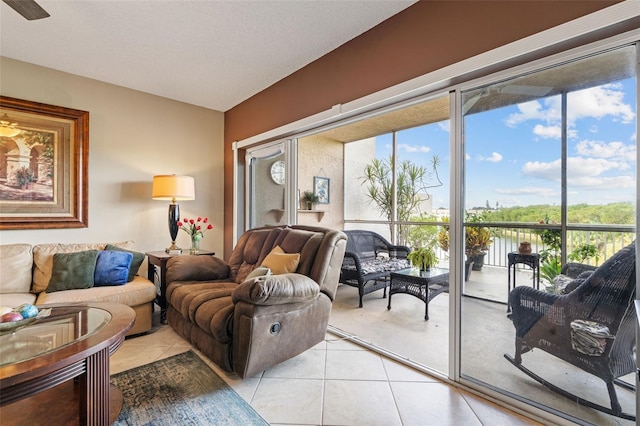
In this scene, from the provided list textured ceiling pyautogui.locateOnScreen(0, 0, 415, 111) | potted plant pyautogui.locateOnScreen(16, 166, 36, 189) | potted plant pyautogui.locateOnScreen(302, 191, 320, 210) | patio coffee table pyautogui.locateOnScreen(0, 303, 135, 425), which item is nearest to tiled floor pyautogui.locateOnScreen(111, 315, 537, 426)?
patio coffee table pyautogui.locateOnScreen(0, 303, 135, 425)

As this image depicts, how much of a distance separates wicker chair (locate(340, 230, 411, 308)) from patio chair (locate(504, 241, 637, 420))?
6.75 feet

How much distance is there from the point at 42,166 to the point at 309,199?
3536 mm

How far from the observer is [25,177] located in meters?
Result: 3.02

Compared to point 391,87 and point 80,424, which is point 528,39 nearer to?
point 391,87

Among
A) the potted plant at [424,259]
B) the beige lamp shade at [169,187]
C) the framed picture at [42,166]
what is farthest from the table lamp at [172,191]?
the potted plant at [424,259]

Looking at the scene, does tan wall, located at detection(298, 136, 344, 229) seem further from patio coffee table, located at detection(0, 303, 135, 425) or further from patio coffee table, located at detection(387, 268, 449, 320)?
patio coffee table, located at detection(0, 303, 135, 425)

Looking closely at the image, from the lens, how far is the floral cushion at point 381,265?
386 cm

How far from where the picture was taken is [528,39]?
165cm

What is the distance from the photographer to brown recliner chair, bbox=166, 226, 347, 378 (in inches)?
75.9

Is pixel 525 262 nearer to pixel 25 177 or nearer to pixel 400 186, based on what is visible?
pixel 400 186

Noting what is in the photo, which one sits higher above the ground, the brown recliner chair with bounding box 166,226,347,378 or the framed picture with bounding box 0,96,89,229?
the framed picture with bounding box 0,96,89,229

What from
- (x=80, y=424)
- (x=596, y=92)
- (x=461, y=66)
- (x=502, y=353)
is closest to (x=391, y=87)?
(x=461, y=66)

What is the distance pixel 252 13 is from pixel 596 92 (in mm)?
2326

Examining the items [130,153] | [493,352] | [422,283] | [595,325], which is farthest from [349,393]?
[130,153]
